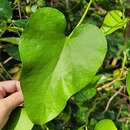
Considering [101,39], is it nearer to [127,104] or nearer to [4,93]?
[4,93]

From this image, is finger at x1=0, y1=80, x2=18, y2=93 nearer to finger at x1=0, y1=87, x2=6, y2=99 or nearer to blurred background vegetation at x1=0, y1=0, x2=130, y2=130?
finger at x1=0, y1=87, x2=6, y2=99

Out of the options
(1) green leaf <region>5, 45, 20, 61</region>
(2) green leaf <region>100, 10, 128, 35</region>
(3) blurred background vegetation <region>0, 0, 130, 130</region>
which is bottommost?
(3) blurred background vegetation <region>0, 0, 130, 130</region>

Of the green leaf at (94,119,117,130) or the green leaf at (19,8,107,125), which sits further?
the green leaf at (94,119,117,130)

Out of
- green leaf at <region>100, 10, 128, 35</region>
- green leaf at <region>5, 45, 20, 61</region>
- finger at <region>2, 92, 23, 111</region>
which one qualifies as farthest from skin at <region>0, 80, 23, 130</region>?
green leaf at <region>100, 10, 128, 35</region>

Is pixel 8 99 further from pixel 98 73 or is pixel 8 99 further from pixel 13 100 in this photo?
pixel 98 73

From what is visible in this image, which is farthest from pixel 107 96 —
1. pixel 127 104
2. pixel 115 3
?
pixel 115 3

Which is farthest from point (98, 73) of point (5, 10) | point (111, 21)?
point (5, 10)

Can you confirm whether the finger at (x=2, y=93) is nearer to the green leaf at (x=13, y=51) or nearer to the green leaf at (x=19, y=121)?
the green leaf at (x=19, y=121)

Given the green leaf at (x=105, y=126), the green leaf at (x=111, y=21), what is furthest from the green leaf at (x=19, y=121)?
the green leaf at (x=111, y=21)
